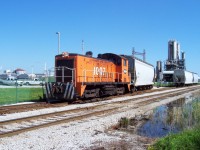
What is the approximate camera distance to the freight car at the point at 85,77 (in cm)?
1961

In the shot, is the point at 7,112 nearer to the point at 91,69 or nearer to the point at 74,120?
the point at 74,120

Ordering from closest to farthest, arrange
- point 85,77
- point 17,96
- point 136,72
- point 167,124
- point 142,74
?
point 167,124
point 85,77
point 17,96
point 136,72
point 142,74

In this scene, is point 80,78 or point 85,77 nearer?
point 80,78

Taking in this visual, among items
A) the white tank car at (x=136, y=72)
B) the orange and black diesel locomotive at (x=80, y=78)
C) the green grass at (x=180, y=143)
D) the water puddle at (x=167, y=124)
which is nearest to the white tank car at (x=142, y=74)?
the white tank car at (x=136, y=72)

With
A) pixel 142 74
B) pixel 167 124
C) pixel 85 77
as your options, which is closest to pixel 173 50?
pixel 142 74

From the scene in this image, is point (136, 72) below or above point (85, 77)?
above

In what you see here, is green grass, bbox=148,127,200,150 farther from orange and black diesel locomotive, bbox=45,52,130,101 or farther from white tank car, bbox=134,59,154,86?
white tank car, bbox=134,59,154,86

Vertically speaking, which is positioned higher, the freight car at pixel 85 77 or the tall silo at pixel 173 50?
the tall silo at pixel 173 50

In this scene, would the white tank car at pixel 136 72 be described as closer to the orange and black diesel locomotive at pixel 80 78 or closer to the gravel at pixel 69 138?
the orange and black diesel locomotive at pixel 80 78

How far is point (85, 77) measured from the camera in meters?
20.8

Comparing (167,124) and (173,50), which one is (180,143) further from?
(173,50)

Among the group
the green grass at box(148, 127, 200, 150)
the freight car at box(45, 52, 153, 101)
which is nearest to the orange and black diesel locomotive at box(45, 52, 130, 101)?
the freight car at box(45, 52, 153, 101)

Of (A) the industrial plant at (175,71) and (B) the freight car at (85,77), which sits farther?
(A) the industrial plant at (175,71)

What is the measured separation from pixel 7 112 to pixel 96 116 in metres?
4.20
